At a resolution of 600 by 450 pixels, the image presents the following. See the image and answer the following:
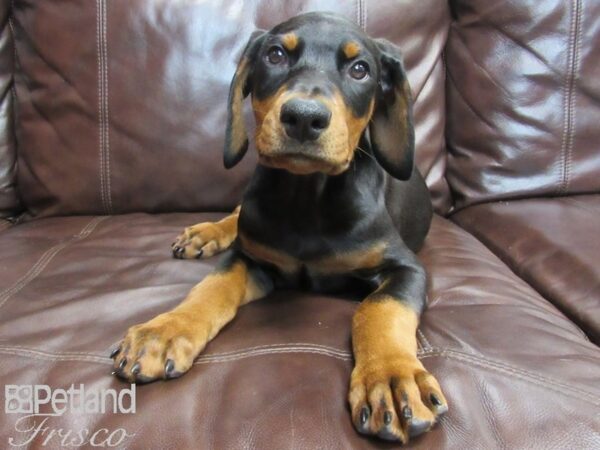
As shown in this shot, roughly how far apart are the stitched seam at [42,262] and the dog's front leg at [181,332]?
48 centimetres

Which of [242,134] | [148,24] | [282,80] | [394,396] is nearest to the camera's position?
[394,396]

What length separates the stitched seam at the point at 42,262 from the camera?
155 centimetres

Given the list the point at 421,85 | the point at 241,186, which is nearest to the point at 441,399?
the point at 241,186

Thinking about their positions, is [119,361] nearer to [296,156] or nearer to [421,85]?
[296,156]

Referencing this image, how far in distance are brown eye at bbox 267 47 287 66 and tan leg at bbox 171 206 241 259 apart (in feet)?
2.08

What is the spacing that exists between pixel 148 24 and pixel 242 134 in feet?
2.61

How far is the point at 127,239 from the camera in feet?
6.34

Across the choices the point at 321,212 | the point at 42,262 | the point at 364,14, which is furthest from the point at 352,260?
the point at 364,14

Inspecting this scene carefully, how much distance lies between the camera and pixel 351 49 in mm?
1517

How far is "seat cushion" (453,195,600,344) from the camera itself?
1.66m

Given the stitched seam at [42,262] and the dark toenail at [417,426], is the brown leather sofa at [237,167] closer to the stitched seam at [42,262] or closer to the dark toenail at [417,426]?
the stitched seam at [42,262]

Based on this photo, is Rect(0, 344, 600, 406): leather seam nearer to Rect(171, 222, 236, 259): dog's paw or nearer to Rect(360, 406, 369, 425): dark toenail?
Rect(360, 406, 369, 425): dark toenail

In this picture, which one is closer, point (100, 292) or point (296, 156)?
point (296, 156)

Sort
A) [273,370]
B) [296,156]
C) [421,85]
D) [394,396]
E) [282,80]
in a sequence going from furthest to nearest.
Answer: [421,85] → [282,80] → [296,156] → [273,370] → [394,396]
